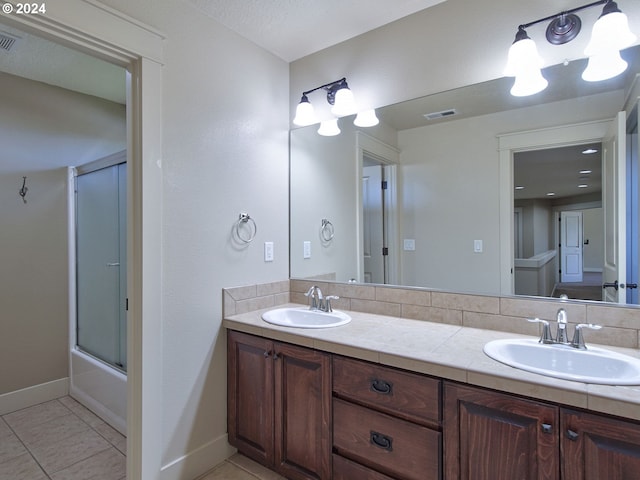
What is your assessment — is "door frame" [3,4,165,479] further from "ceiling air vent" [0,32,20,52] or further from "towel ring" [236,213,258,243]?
"ceiling air vent" [0,32,20,52]

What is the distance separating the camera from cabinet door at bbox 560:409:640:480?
0.95m

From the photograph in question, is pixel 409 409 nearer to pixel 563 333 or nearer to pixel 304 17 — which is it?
pixel 563 333

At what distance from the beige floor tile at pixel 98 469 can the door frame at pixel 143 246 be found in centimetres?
38

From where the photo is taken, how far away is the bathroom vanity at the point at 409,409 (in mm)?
1003

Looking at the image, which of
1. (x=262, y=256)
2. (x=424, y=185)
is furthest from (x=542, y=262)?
(x=262, y=256)

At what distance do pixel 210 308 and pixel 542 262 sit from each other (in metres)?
1.69

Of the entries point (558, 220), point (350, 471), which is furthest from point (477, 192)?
point (350, 471)

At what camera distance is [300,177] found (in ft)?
8.00

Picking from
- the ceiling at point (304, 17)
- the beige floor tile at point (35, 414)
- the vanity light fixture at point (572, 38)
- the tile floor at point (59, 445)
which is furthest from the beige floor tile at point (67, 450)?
the vanity light fixture at point (572, 38)

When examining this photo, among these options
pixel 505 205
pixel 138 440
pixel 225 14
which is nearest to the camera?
pixel 138 440

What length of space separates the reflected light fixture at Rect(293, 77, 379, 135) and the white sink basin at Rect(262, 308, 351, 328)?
1164 mm

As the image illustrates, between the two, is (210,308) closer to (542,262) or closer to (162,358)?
(162,358)

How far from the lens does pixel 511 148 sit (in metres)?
1.73

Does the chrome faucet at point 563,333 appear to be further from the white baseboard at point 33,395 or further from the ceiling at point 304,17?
the white baseboard at point 33,395
